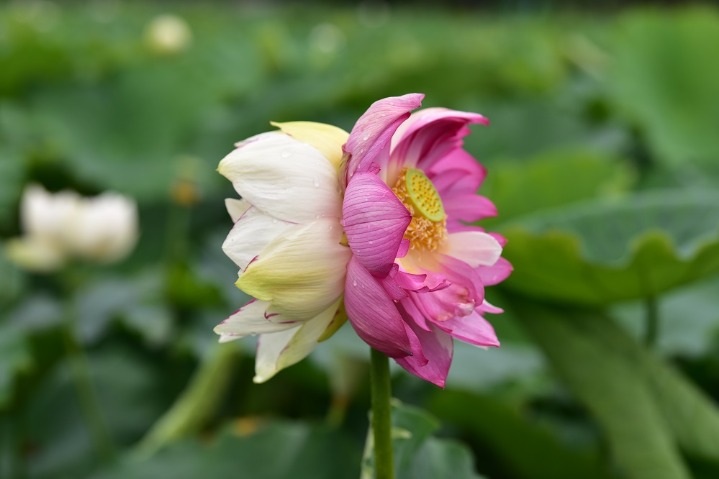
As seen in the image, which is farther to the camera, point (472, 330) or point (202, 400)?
point (202, 400)

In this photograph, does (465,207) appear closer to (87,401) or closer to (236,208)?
(236,208)

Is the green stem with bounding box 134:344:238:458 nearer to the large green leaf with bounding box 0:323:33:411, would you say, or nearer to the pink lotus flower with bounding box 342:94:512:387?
the large green leaf with bounding box 0:323:33:411

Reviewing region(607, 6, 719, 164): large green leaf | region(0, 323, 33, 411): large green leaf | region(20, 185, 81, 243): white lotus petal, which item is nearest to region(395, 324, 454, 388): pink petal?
region(0, 323, 33, 411): large green leaf

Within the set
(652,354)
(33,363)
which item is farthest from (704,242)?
(33,363)

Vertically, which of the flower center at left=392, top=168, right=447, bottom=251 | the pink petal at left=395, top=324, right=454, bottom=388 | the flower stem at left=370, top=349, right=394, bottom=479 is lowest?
the flower stem at left=370, top=349, right=394, bottom=479

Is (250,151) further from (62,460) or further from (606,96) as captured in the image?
(606,96)

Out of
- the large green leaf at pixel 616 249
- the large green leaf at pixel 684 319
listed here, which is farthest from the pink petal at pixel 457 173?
the large green leaf at pixel 684 319

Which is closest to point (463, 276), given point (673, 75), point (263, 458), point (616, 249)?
point (263, 458)
